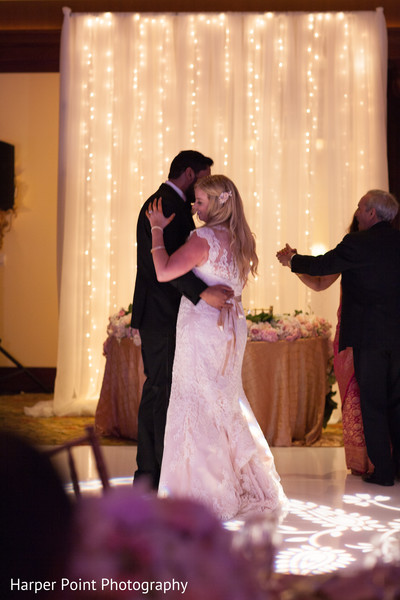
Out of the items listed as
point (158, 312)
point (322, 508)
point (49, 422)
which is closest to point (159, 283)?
point (158, 312)

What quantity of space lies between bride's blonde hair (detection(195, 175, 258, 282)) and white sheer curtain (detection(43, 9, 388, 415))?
3.39 meters

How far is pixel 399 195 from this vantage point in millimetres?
7855

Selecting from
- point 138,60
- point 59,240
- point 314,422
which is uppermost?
point 138,60

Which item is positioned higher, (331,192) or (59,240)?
(331,192)

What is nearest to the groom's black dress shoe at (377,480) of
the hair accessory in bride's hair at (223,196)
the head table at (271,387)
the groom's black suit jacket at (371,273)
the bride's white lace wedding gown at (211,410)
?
the groom's black suit jacket at (371,273)

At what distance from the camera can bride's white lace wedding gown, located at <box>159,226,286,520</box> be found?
11.6ft

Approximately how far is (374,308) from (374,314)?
4cm

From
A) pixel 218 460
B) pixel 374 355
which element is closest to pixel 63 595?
pixel 218 460

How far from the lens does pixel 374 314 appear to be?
14.5 feet

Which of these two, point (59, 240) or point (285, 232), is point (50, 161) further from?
point (285, 232)

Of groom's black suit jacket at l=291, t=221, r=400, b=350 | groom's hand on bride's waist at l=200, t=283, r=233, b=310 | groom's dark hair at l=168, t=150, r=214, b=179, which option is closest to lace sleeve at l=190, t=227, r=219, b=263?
groom's hand on bride's waist at l=200, t=283, r=233, b=310

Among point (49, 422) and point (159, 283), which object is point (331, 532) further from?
point (49, 422)

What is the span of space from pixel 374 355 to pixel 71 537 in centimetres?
400

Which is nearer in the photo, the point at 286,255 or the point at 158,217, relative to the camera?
the point at 158,217
